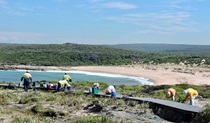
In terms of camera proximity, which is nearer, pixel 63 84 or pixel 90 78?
pixel 63 84

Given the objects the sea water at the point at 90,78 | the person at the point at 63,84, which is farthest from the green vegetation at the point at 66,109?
the sea water at the point at 90,78

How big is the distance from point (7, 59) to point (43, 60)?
33.8 ft

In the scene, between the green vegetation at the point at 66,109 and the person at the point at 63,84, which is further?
the person at the point at 63,84

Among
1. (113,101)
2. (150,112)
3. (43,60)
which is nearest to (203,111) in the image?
(150,112)

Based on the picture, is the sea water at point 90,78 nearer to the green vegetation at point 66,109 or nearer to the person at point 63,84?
the person at point 63,84

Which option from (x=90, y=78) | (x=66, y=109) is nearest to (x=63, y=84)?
(x=66, y=109)

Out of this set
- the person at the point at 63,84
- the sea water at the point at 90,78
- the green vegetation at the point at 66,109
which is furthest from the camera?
the sea water at the point at 90,78

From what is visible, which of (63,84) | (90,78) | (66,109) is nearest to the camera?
(66,109)

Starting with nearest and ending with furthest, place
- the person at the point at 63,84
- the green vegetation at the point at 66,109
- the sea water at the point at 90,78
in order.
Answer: the green vegetation at the point at 66,109, the person at the point at 63,84, the sea water at the point at 90,78

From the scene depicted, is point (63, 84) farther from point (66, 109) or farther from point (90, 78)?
point (90, 78)

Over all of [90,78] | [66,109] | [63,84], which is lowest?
[90,78]

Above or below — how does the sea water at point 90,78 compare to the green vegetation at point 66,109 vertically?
below

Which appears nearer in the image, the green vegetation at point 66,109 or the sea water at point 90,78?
the green vegetation at point 66,109

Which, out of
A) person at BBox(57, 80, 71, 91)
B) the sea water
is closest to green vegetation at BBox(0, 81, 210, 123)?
person at BBox(57, 80, 71, 91)
